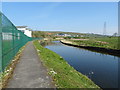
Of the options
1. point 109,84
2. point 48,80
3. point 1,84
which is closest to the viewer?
point 1,84

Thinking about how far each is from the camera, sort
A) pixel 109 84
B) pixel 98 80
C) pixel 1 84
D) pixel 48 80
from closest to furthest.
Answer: pixel 1 84 → pixel 48 80 → pixel 109 84 → pixel 98 80

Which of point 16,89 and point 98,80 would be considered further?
point 98,80

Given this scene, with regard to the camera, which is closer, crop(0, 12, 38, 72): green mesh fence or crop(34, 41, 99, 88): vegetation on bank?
crop(34, 41, 99, 88): vegetation on bank

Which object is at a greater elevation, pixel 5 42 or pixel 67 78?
pixel 5 42

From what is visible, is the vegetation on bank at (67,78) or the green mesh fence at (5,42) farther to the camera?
the green mesh fence at (5,42)

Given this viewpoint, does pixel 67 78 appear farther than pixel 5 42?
No

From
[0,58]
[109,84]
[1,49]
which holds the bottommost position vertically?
[109,84]

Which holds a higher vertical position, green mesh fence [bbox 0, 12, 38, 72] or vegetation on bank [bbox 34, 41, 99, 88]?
green mesh fence [bbox 0, 12, 38, 72]

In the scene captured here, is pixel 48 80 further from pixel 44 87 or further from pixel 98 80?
pixel 98 80

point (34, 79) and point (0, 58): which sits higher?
point (0, 58)

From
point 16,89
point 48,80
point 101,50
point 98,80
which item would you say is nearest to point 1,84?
point 16,89

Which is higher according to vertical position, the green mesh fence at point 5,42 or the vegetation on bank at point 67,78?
the green mesh fence at point 5,42

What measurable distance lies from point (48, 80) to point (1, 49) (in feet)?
9.43

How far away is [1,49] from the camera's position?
6.62 m
